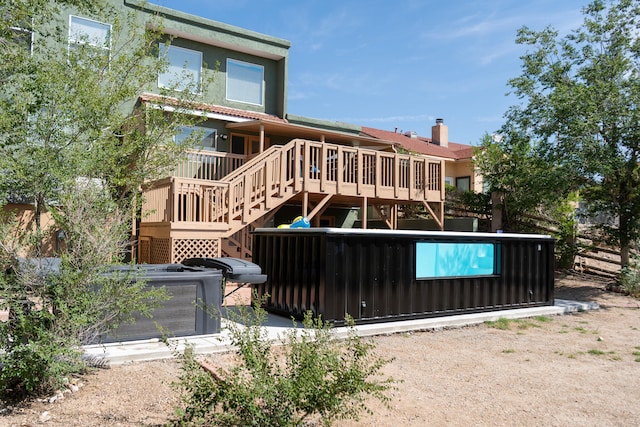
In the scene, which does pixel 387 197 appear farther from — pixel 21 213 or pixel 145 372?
pixel 145 372

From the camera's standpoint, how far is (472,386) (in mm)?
5672

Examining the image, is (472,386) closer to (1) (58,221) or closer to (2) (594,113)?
(1) (58,221)

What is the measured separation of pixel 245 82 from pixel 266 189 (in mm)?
6897

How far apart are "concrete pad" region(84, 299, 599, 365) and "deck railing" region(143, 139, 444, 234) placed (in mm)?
3303

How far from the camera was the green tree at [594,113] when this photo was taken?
1461cm

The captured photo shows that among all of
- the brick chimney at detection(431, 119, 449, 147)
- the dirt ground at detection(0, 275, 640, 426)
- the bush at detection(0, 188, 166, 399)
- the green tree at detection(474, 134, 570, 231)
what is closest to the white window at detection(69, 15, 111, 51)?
the bush at detection(0, 188, 166, 399)

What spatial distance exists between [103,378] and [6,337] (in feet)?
3.78

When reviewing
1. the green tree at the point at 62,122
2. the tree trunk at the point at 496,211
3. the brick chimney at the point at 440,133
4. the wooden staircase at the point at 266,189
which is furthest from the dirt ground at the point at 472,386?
the brick chimney at the point at 440,133

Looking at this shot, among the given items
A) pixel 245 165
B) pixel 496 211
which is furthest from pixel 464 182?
pixel 245 165

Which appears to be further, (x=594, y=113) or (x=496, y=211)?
(x=496, y=211)

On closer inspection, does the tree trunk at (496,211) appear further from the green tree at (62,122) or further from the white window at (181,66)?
the green tree at (62,122)

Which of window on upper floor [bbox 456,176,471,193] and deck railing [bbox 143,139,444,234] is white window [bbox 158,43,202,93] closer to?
deck railing [bbox 143,139,444,234]

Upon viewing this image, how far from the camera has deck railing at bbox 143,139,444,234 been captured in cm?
1230

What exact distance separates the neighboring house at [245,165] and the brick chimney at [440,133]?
54.3ft
